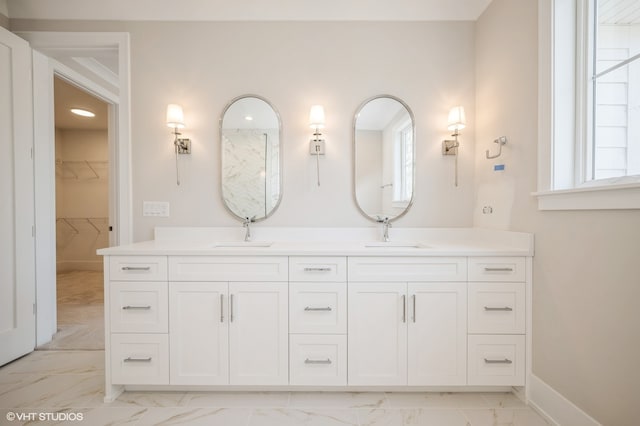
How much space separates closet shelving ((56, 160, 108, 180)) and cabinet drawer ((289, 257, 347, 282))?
529 cm

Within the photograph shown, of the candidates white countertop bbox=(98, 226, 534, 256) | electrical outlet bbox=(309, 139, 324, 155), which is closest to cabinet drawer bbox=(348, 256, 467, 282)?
white countertop bbox=(98, 226, 534, 256)

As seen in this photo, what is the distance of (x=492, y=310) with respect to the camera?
1719 millimetres

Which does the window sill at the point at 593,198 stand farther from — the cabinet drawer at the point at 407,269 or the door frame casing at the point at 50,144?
the door frame casing at the point at 50,144

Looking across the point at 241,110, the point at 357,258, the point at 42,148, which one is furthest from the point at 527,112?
the point at 42,148

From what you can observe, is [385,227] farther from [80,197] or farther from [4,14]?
[80,197]

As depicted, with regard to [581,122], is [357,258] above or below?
below

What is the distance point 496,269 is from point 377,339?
817mm

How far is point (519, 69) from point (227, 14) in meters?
2.09

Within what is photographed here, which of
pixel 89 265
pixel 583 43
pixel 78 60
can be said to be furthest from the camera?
pixel 89 265

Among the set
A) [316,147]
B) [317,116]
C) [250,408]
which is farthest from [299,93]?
[250,408]

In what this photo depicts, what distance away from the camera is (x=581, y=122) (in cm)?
151

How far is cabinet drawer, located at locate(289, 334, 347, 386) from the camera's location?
172 cm

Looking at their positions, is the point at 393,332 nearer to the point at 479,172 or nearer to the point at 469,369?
the point at 469,369

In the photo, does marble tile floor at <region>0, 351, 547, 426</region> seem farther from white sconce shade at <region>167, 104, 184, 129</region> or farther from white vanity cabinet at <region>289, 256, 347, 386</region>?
white sconce shade at <region>167, 104, 184, 129</region>
